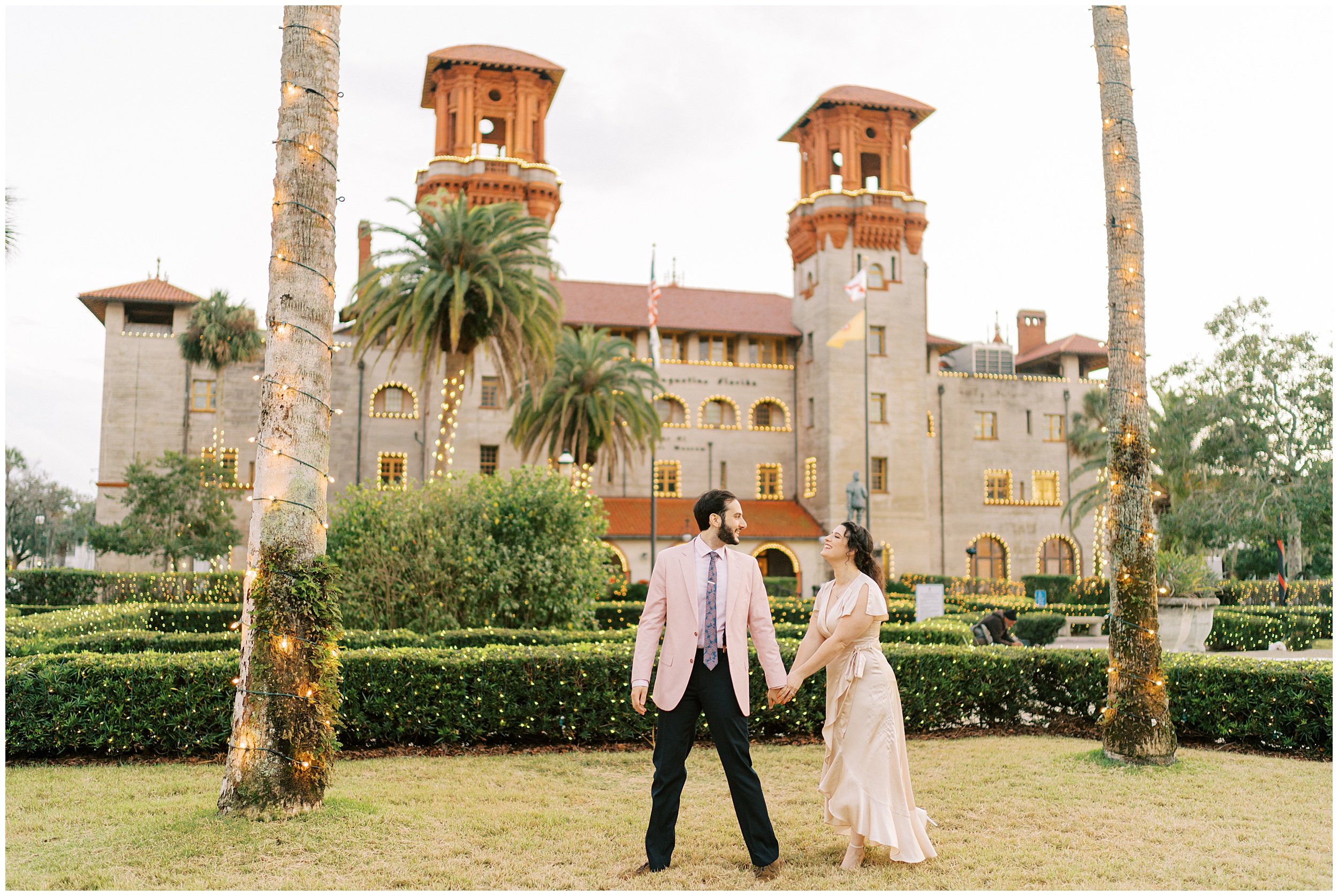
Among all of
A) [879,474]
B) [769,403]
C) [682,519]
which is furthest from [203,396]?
[879,474]

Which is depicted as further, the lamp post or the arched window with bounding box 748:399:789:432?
the lamp post

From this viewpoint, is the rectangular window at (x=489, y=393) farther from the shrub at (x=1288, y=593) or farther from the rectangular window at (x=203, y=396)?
the shrub at (x=1288, y=593)

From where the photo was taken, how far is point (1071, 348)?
50.8 metres

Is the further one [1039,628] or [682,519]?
[682,519]

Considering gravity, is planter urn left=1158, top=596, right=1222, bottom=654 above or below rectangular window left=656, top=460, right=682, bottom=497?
below

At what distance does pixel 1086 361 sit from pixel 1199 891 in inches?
2060

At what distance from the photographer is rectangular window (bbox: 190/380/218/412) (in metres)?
41.6

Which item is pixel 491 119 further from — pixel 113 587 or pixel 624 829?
pixel 624 829

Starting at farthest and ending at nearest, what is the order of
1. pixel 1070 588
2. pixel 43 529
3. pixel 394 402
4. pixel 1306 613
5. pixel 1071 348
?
1. pixel 43 529
2. pixel 1071 348
3. pixel 394 402
4. pixel 1070 588
5. pixel 1306 613

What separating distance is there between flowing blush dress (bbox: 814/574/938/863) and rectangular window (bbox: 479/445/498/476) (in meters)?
36.5

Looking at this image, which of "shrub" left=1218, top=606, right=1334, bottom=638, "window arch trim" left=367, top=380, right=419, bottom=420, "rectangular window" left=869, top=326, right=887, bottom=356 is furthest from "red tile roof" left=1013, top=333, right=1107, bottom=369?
"window arch trim" left=367, top=380, right=419, bottom=420

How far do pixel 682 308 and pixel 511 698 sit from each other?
39.5 m

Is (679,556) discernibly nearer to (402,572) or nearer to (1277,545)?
(402,572)

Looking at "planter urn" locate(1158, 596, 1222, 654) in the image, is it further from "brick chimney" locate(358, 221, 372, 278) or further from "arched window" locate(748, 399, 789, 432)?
"brick chimney" locate(358, 221, 372, 278)
